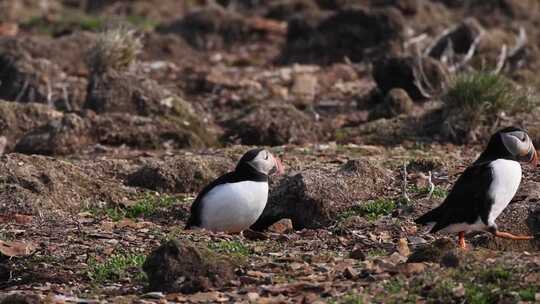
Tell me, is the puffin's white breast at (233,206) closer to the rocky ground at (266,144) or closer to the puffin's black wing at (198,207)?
the puffin's black wing at (198,207)

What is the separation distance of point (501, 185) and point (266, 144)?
5.44 m

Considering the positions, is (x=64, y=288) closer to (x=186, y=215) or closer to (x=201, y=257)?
(x=201, y=257)

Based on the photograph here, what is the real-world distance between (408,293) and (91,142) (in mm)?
7318

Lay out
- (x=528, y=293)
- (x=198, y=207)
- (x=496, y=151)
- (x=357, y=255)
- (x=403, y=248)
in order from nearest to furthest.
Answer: (x=528, y=293) < (x=357, y=255) < (x=403, y=248) < (x=496, y=151) < (x=198, y=207)

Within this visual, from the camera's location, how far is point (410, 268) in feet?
26.0

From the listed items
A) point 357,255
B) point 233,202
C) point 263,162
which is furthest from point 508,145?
point 233,202

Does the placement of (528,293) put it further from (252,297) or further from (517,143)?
(517,143)

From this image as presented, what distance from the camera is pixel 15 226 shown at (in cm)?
1023

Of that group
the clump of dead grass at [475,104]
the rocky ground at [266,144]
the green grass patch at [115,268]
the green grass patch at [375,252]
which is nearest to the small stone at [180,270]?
the rocky ground at [266,144]

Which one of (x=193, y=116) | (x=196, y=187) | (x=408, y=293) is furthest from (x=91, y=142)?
(x=408, y=293)

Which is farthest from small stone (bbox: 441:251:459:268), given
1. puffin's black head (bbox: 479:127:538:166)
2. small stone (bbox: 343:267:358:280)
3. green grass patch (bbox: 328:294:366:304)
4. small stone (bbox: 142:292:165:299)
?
puffin's black head (bbox: 479:127:538:166)

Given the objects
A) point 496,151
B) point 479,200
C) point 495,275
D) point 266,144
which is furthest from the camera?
point 266,144

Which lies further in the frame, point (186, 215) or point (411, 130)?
point (411, 130)

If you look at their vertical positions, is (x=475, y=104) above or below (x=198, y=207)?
above
